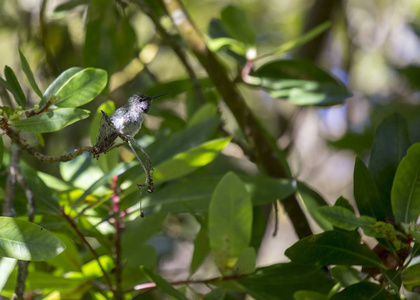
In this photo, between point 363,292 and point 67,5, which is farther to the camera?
point 67,5

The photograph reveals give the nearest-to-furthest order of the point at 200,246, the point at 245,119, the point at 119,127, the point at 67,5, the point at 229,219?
the point at 119,127, the point at 229,219, the point at 200,246, the point at 245,119, the point at 67,5

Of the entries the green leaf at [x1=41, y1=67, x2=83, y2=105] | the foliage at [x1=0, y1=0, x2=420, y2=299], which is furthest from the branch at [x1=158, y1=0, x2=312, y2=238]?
the green leaf at [x1=41, y1=67, x2=83, y2=105]

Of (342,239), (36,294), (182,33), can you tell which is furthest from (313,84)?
(36,294)

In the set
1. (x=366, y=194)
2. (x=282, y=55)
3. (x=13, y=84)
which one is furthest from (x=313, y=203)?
(x=282, y=55)

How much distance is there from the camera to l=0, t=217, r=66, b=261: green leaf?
83cm

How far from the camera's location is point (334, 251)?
101cm

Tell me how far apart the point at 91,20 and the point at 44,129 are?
0.64 meters

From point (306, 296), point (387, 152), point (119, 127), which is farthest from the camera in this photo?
point (387, 152)

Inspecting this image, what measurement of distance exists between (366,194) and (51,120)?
54cm

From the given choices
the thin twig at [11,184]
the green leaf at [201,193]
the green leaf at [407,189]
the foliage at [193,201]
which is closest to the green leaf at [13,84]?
the foliage at [193,201]

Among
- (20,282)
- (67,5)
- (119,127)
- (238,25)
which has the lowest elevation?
(20,282)

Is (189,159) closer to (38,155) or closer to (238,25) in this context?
(38,155)

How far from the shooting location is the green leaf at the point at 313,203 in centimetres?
111

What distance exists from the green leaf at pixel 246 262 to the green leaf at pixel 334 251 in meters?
0.08
